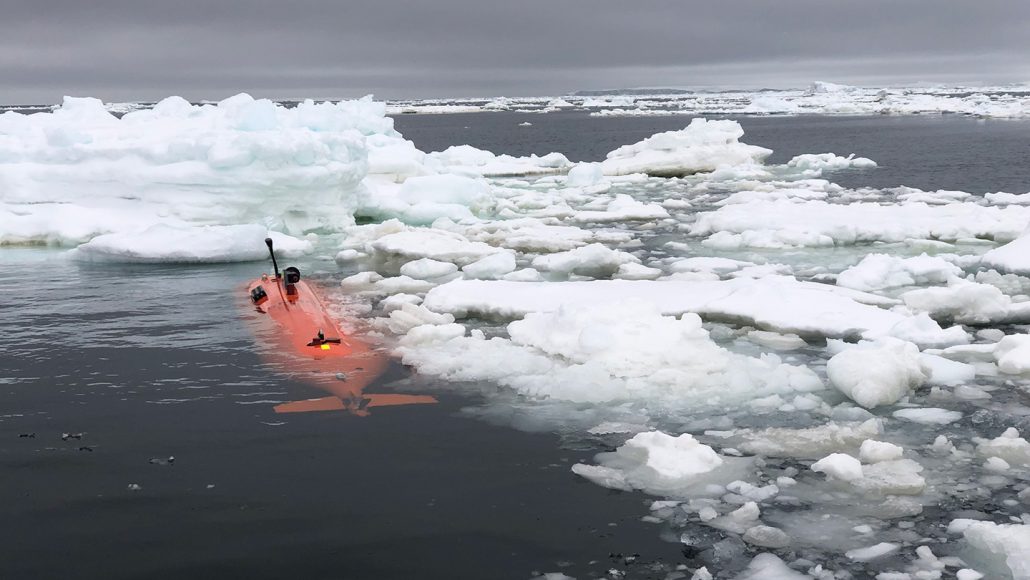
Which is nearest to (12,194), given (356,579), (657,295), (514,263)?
(514,263)

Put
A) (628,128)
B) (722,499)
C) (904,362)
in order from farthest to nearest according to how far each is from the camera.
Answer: (628,128) → (904,362) → (722,499)

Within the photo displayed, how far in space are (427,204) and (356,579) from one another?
17347 millimetres

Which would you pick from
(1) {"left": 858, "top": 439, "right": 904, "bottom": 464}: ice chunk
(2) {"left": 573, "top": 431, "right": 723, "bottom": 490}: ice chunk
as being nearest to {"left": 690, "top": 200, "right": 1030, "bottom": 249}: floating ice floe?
(1) {"left": 858, "top": 439, "right": 904, "bottom": 464}: ice chunk

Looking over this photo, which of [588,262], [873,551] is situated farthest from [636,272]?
[873,551]

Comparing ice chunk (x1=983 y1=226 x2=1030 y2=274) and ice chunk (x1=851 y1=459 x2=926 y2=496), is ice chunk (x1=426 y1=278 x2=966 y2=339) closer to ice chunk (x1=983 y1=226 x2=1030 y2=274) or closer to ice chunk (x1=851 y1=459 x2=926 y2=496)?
ice chunk (x1=983 y1=226 x2=1030 y2=274)

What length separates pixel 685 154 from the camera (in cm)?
3488

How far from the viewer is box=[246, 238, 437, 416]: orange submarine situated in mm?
8578

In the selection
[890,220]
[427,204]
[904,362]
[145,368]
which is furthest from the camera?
[427,204]

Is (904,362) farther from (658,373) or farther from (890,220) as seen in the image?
(890,220)

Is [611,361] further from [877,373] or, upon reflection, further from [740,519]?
[740,519]

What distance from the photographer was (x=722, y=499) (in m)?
6.34

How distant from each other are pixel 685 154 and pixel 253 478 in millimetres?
29934

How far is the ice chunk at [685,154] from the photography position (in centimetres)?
3478

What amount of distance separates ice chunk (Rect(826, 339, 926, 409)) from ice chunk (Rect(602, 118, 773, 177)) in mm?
26563
